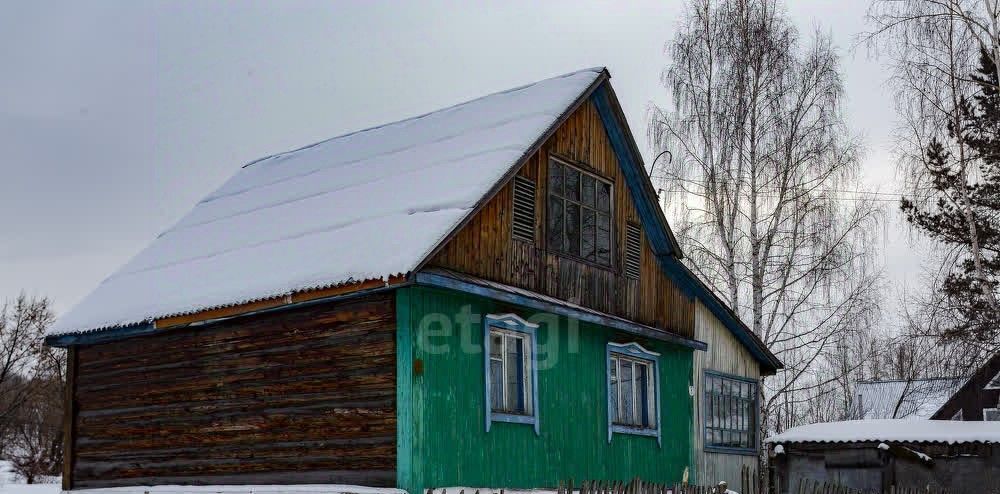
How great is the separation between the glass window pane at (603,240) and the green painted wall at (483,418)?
1.06 meters

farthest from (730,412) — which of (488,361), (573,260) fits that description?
(488,361)

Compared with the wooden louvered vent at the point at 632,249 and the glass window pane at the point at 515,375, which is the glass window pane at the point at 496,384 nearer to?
the glass window pane at the point at 515,375

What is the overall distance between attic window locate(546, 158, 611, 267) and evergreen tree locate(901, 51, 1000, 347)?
665 centimetres

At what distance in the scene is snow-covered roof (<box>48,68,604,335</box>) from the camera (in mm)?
13203

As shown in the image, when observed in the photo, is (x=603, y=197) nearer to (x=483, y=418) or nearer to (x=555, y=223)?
(x=555, y=223)

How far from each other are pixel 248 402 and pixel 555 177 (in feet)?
16.5

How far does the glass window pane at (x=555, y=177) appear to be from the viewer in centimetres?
1545

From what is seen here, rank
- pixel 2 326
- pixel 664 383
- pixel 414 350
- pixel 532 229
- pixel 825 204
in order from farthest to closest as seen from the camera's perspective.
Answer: pixel 2 326 < pixel 825 204 < pixel 664 383 < pixel 532 229 < pixel 414 350

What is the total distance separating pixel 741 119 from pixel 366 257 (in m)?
14.2

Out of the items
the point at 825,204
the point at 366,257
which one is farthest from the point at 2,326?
the point at 366,257

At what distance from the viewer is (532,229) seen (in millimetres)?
14852

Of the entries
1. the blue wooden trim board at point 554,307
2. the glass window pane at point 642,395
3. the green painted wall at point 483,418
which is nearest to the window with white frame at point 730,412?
the blue wooden trim board at point 554,307

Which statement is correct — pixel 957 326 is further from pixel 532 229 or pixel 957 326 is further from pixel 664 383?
pixel 532 229

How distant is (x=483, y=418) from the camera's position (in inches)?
526
